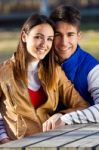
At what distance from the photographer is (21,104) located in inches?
177

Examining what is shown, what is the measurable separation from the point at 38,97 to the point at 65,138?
0.96 metres

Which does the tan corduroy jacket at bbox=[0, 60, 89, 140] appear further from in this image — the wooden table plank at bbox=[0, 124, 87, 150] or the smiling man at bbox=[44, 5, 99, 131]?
the wooden table plank at bbox=[0, 124, 87, 150]

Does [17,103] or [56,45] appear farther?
[56,45]

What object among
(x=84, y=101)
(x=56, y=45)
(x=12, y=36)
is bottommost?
(x=12, y=36)

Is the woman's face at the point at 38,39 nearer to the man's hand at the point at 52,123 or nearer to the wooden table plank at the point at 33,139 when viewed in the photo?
the man's hand at the point at 52,123

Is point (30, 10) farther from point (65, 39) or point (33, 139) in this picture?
point (33, 139)

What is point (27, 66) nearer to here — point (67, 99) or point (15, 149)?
point (67, 99)

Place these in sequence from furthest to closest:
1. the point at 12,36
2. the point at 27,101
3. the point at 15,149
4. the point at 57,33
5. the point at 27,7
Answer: the point at 27,7
the point at 12,36
the point at 57,33
the point at 27,101
the point at 15,149

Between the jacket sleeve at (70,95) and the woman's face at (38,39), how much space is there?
0.19 m

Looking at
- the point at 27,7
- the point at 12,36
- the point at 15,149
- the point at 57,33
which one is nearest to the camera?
the point at 15,149

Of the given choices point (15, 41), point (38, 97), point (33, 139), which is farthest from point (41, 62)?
A: point (15, 41)

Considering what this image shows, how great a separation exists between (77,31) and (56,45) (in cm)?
15

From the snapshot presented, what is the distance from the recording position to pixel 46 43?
4582 millimetres

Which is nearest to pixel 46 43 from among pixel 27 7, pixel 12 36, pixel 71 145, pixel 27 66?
pixel 27 66
